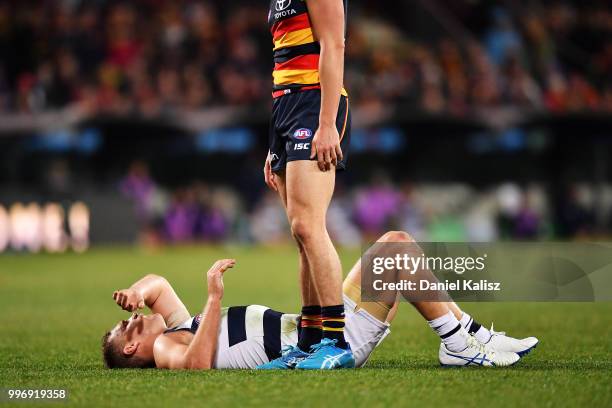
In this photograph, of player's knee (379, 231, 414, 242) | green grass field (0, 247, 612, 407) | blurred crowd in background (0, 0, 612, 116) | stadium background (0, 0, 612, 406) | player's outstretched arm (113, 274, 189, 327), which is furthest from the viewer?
blurred crowd in background (0, 0, 612, 116)

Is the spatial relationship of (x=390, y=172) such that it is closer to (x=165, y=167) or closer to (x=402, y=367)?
(x=165, y=167)

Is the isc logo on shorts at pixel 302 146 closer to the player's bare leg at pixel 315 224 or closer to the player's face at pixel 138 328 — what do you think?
the player's bare leg at pixel 315 224

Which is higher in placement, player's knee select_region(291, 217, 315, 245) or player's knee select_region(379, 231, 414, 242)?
player's knee select_region(291, 217, 315, 245)

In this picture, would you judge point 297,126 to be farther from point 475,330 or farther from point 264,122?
point 264,122

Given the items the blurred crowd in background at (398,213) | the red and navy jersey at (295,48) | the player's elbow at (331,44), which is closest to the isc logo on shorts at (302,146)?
the red and navy jersey at (295,48)

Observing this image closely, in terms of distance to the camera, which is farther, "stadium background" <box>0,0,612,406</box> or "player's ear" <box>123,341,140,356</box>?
"stadium background" <box>0,0,612,406</box>

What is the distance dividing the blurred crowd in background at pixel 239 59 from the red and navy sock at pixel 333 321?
53.7 feet

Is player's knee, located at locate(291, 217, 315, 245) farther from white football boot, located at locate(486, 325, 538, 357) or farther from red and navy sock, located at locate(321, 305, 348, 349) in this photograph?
white football boot, located at locate(486, 325, 538, 357)

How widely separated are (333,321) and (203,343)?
27.2 inches

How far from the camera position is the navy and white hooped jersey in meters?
5.23

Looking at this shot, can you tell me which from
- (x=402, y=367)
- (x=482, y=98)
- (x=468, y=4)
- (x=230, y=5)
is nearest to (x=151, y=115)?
(x=230, y=5)

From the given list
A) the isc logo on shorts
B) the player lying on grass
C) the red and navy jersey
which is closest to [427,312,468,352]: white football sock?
the player lying on grass

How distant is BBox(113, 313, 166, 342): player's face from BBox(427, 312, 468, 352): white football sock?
147cm

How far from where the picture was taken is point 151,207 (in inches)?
875
